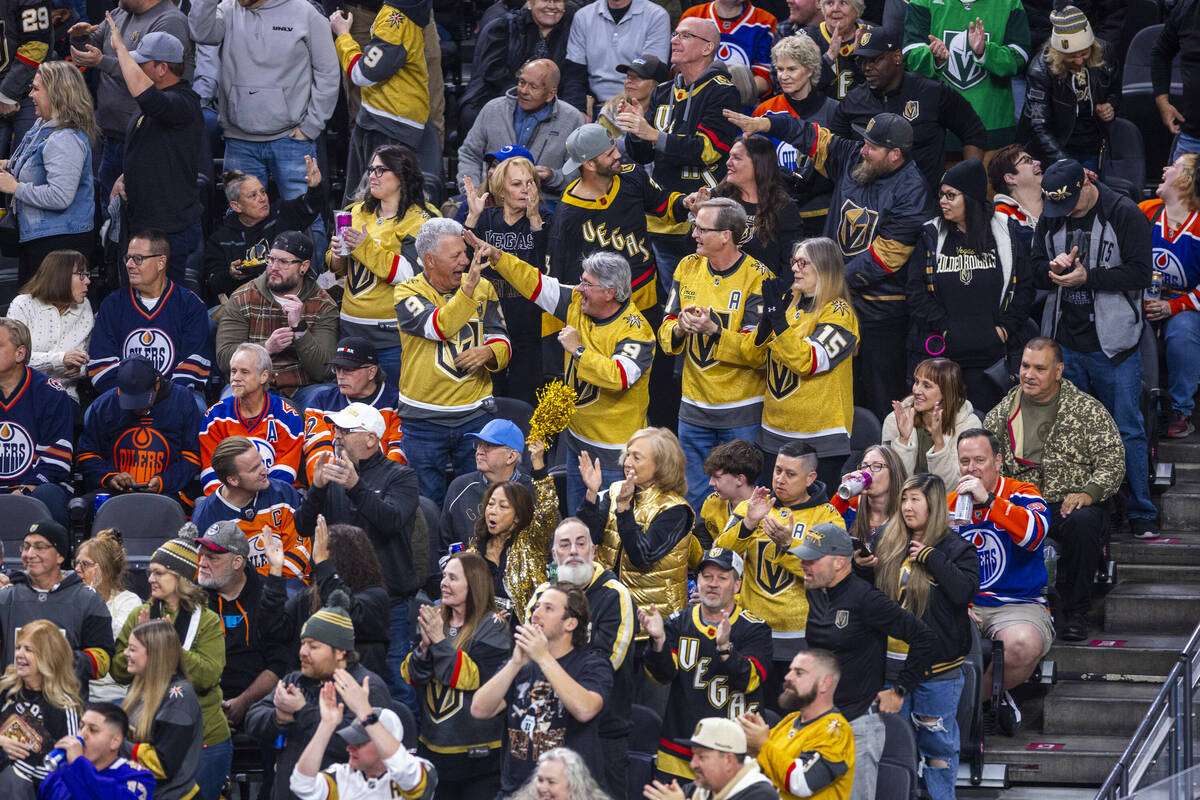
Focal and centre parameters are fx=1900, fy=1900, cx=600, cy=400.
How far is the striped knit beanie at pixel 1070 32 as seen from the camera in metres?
11.0

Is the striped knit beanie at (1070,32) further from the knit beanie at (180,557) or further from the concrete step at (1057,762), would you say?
the knit beanie at (180,557)

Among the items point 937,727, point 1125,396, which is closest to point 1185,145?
point 1125,396

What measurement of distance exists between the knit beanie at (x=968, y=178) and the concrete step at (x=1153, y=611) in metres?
2.23

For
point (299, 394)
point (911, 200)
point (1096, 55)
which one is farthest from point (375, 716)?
point (1096, 55)

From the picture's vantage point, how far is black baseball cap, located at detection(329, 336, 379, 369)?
31.0 ft

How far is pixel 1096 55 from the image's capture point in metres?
11.3

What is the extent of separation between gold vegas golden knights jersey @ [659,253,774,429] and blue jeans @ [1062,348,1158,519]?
181 centimetres

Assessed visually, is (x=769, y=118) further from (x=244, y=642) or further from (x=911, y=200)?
(x=244, y=642)

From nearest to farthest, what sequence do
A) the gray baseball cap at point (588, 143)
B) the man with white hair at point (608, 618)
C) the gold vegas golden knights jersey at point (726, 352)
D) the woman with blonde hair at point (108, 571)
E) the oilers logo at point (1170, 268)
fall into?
the man with white hair at point (608, 618), the woman with blonde hair at point (108, 571), the gold vegas golden knights jersey at point (726, 352), the gray baseball cap at point (588, 143), the oilers logo at point (1170, 268)

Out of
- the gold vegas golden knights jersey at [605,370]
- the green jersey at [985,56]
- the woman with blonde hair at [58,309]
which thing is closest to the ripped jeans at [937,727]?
the gold vegas golden knights jersey at [605,370]

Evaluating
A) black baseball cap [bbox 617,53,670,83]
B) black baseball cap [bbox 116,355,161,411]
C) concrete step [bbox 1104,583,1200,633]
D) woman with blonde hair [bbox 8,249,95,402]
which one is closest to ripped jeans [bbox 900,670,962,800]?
concrete step [bbox 1104,583,1200,633]

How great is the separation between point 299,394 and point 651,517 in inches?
103

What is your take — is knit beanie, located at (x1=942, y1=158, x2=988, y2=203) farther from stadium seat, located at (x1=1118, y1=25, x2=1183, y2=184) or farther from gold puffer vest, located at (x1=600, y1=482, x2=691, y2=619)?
stadium seat, located at (x1=1118, y1=25, x2=1183, y2=184)

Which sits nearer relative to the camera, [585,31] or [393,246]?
[393,246]
